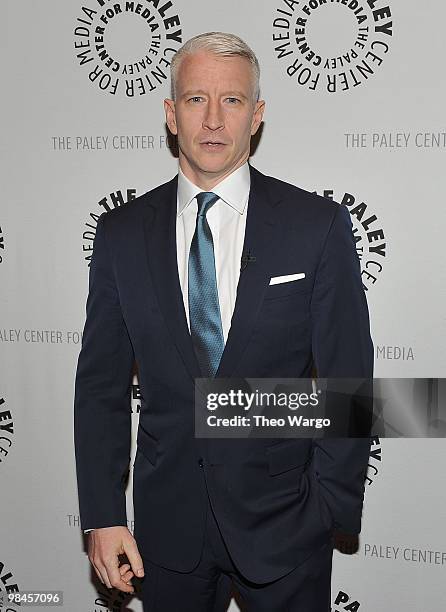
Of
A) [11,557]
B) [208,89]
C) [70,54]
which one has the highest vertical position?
[70,54]

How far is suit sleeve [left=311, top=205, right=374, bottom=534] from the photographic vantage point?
66.0 inches

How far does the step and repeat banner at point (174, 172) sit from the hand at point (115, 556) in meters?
0.71

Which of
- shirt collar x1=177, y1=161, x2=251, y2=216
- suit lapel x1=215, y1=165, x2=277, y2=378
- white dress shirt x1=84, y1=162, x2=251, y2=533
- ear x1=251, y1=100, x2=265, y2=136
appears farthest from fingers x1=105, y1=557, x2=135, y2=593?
ear x1=251, y1=100, x2=265, y2=136

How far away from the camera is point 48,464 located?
2582 millimetres

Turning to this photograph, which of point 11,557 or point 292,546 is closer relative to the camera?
point 292,546

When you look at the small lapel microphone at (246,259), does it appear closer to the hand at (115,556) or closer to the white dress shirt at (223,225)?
the white dress shirt at (223,225)

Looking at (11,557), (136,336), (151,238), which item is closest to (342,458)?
(136,336)

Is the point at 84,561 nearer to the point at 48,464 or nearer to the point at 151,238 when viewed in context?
the point at 48,464

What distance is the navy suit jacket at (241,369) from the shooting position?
1.67 m

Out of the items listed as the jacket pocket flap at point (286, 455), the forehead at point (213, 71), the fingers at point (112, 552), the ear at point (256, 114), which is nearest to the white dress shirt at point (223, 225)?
the ear at point (256, 114)

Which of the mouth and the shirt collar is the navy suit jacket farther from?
the mouth

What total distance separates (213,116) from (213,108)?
0.02m

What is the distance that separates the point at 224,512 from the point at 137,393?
834 mm

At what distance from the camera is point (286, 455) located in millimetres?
1727
